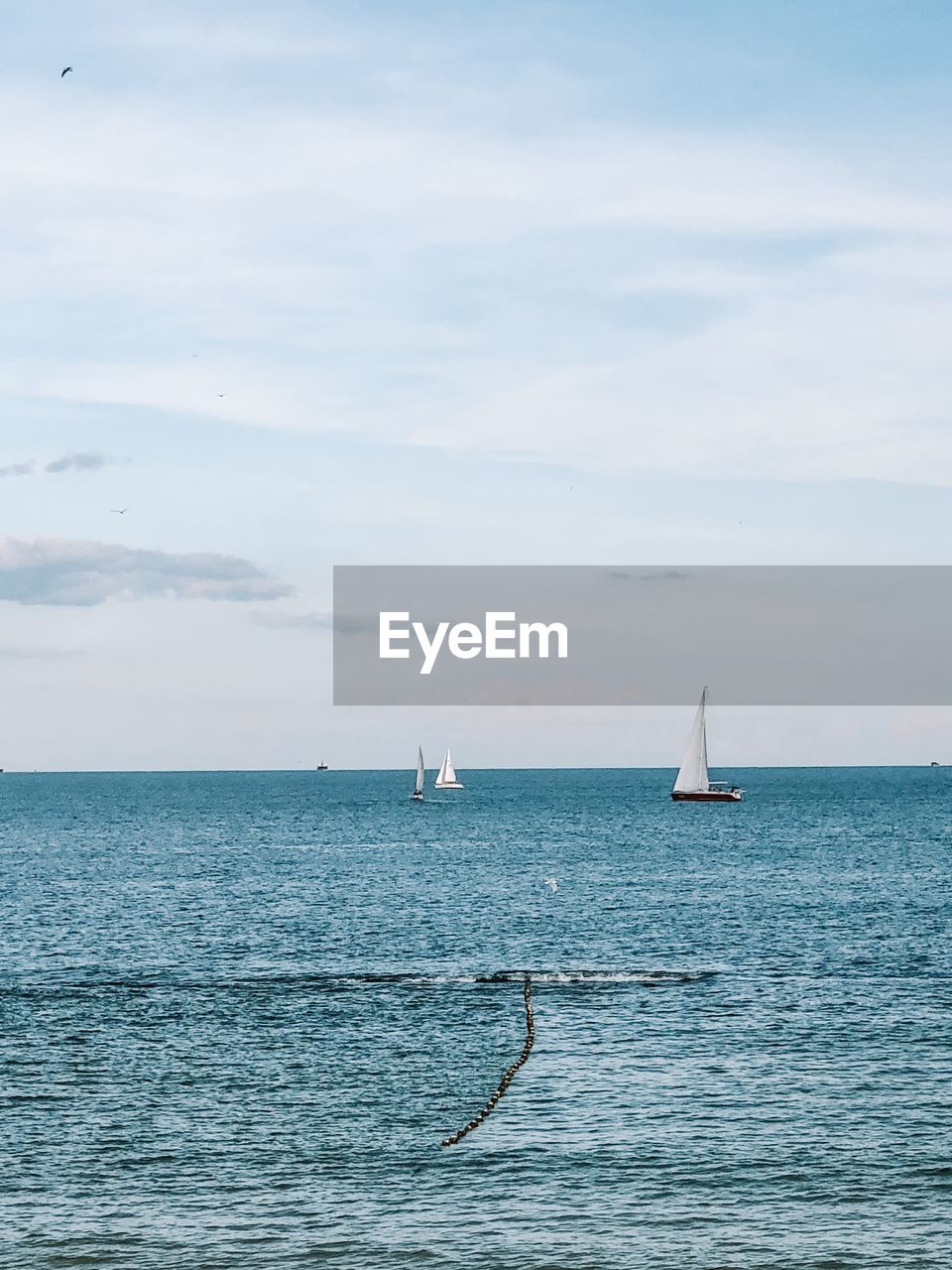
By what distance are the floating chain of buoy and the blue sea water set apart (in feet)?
1.64

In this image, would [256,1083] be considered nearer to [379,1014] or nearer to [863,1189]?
[379,1014]

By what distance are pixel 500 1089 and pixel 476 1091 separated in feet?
3.27

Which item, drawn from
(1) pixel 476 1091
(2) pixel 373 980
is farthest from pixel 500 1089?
(2) pixel 373 980

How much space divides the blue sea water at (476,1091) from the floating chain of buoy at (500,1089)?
0.50 metres

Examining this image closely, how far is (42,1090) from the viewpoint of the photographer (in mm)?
56500

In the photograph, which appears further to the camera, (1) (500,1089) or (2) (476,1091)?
(2) (476,1091)

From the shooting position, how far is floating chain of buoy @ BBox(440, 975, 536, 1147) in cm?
5050

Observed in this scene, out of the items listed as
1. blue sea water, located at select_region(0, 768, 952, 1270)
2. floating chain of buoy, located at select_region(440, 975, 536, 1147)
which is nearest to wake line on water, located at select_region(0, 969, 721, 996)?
blue sea water, located at select_region(0, 768, 952, 1270)

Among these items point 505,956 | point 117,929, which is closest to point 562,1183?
point 505,956

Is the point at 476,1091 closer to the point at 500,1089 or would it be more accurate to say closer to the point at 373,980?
the point at 500,1089

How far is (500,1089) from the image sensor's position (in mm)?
55969

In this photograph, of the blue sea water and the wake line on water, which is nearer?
the blue sea water

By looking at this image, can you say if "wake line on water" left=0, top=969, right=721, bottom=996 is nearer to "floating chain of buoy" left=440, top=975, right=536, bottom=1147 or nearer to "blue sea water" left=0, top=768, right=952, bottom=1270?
"blue sea water" left=0, top=768, right=952, bottom=1270

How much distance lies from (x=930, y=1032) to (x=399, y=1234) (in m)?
32.2
